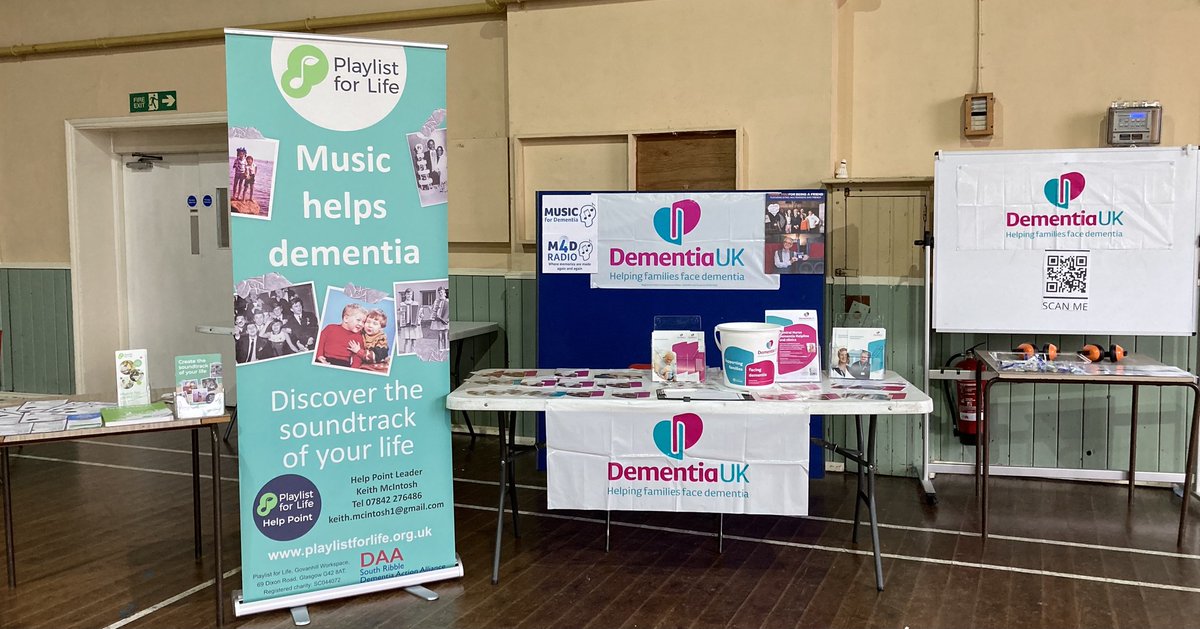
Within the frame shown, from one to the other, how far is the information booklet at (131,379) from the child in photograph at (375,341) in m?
0.79

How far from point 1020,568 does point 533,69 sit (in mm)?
4034

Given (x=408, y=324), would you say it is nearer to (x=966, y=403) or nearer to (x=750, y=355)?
(x=750, y=355)

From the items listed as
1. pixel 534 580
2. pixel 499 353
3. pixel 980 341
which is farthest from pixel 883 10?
pixel 534 580

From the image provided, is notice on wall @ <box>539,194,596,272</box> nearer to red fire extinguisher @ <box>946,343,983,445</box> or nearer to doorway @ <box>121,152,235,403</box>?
red fire extinguisher @ <box>946,343,983,445</box>

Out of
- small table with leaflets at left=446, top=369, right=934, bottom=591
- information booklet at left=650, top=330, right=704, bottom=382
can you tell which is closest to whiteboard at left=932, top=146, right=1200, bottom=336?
small table with leaflets at left=446, top=369, right=934, bottom=591

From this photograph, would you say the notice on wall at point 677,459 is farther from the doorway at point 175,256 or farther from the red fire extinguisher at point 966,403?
the doorway at point 175,256

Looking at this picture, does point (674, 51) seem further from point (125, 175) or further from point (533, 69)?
point (125, 175)

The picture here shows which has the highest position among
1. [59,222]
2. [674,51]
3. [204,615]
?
[674,51]

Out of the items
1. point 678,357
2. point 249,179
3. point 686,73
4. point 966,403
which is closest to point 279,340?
point 249,179

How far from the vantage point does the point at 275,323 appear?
10.8 ft

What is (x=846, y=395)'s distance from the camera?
3557mm

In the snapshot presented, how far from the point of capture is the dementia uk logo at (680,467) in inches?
139

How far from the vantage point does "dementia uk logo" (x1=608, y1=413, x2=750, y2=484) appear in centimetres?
353

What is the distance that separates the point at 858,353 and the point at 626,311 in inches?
64.7
